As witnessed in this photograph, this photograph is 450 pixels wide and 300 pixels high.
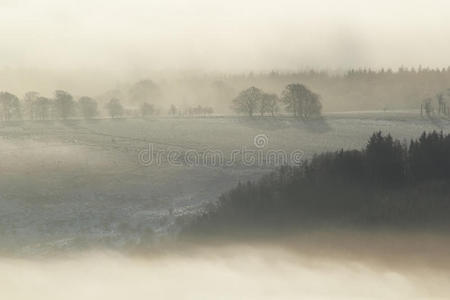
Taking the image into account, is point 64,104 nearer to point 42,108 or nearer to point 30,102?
point 42,108

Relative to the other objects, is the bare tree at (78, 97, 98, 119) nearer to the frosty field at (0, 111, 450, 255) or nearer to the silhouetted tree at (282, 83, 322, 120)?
the frosty field at (0, 111, 450, 255)

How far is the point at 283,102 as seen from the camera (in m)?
11.6

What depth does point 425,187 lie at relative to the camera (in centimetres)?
1105

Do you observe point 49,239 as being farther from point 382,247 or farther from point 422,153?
point 422,153

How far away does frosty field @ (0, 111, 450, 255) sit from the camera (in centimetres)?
1098

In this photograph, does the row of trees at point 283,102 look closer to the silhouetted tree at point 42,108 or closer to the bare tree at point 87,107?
the bare tree at point 87,107

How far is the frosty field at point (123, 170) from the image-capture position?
1098 centimetres

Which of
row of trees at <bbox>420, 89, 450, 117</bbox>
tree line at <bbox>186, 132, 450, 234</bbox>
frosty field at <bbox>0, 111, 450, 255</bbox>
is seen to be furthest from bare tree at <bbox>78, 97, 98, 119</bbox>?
row of trees at <bbox>420, 89, 450, 117</bbox>

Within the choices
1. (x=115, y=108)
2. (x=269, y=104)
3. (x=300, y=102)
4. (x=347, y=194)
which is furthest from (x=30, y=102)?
(x=347, y=194)

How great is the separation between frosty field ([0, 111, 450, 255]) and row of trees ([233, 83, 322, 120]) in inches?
8.1

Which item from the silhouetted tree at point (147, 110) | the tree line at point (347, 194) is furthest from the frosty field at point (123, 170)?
the tree line at point (347, 194)

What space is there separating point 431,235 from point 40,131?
7.32 meters

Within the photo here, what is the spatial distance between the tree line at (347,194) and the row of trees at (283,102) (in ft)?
3.09

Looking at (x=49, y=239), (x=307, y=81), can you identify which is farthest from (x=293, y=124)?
(x=49, y=239)
